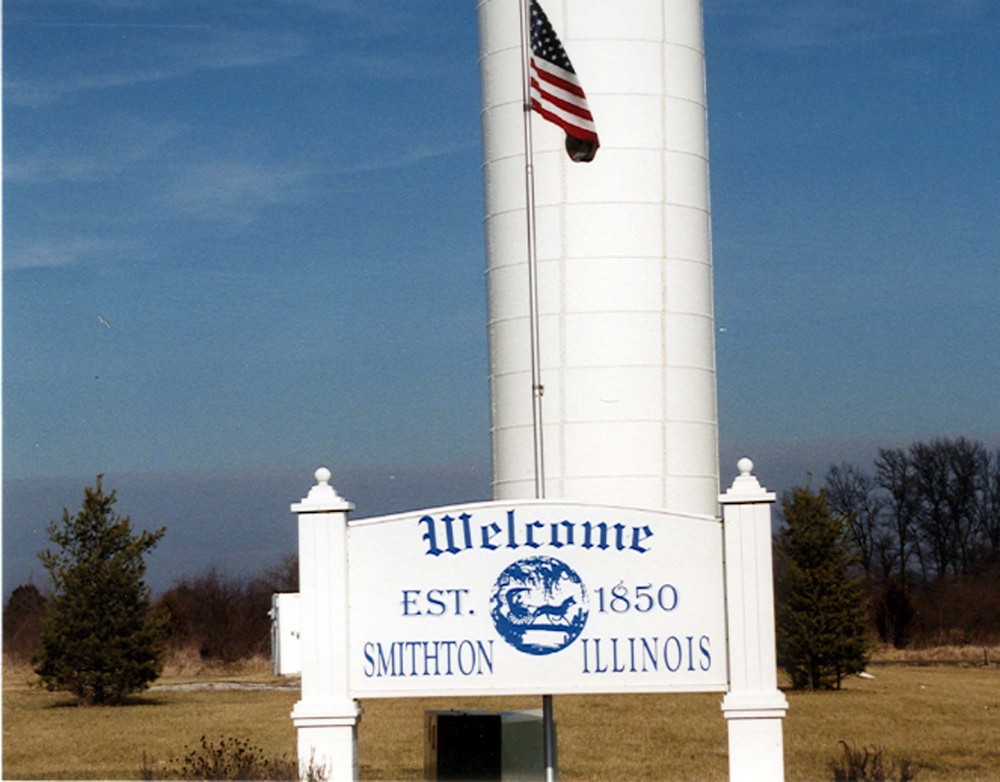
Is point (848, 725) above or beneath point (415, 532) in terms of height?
beneath

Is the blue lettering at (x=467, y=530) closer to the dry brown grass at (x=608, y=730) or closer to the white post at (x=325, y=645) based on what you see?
the white post at (x=325, y=645)

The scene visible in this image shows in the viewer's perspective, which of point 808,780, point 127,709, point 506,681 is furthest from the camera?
point 127,709

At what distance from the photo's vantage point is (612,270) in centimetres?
2114

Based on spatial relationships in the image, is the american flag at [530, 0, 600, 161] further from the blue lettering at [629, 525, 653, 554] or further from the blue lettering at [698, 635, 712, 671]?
the blue lettering at [698, 635, 712, 671]

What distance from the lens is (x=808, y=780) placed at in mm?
17969

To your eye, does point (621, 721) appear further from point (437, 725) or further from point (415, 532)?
point (415, 532)

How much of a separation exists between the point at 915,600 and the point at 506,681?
33.7 meters

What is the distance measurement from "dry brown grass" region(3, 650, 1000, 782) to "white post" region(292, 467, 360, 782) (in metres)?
6.23

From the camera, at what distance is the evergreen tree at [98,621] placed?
32.9 meters

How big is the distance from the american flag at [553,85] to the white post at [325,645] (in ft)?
17.3

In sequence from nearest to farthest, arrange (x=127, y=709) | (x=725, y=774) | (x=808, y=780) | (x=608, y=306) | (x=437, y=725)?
1. (x=437, y=725)
2. (x=808, y=780)
3. (x=725, y=774)
4. (x=608, y=306)
5. (x=127, y=709)

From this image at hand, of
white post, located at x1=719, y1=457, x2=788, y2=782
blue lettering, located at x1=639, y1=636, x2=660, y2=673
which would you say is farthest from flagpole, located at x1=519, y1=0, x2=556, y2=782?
white post, located at x1=719, y1=457, x2=788, y2=782

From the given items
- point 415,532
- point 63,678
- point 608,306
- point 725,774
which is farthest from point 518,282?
point 63,678

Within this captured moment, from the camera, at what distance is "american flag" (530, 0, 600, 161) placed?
53.4 ft
